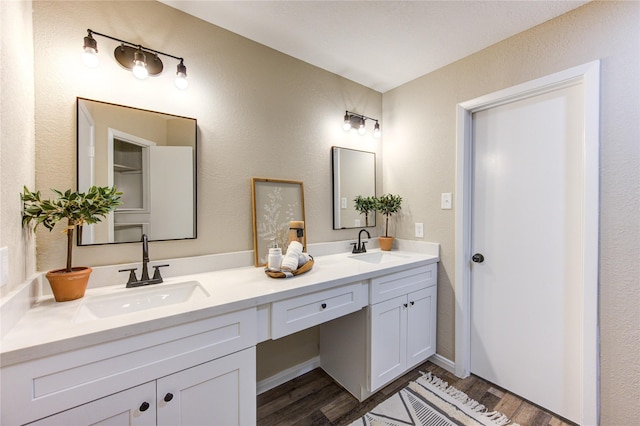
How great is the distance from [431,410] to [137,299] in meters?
1.82

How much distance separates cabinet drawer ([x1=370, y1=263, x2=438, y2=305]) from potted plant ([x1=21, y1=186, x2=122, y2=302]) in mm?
1481

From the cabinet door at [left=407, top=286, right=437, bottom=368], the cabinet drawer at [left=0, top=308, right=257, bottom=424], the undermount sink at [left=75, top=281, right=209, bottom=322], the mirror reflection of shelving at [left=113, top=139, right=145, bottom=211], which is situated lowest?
the cabinet door at [left=407, top=286, right=437, bottom=368]

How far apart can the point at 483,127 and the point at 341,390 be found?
7.10 feet

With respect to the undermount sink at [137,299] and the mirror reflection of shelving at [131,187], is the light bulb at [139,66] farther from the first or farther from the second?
the undermount sink at [137,299]

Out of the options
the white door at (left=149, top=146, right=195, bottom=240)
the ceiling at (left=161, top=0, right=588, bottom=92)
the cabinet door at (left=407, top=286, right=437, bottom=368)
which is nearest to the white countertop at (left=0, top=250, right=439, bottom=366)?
the white door at (left=149, top=146, right=195, bottom=240)

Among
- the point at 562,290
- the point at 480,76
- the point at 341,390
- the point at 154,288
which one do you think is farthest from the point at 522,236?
the point at 154,288

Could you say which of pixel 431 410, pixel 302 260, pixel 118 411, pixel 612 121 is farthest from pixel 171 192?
pixel 612 121

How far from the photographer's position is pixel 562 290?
162cm

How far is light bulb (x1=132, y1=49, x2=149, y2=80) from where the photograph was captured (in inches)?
53.9

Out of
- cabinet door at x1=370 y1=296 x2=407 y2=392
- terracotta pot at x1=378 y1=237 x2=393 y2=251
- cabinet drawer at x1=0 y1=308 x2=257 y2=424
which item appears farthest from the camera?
terracotta pot at x1=378 y1=237 x2=393 y2=251

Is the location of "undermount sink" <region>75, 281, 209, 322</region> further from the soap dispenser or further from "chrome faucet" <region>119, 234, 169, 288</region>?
the soap dispenser

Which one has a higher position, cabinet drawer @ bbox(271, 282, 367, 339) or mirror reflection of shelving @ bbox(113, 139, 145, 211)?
mirror reflection of shelving @ bbox(113, 139, 145, 211)

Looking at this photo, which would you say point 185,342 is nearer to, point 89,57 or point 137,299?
point 137,299

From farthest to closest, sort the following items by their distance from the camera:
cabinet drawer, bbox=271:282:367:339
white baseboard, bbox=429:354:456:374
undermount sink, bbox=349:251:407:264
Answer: undermount sink, bbox=349:251:407:264, white baseboard, bbox=429:354:456:374, cabinet drawer, bbox=271:282:367:339
